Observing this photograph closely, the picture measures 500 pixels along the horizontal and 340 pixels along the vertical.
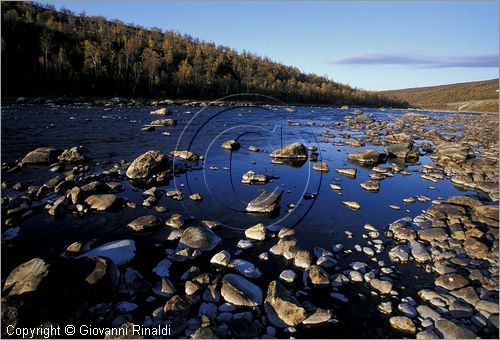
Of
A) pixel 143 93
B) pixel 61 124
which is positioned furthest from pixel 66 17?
pixel 61 124

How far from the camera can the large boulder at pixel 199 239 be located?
5805 millimetres

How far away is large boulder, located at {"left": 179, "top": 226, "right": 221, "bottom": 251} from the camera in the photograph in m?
5.80

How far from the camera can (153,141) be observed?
16.8 meters

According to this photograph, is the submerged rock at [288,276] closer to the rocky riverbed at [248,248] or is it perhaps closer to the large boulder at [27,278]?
the rocky riverbed at [248,248]

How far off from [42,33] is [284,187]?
7448cm

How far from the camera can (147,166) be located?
10078 mm

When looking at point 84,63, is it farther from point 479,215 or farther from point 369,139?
point 479,215

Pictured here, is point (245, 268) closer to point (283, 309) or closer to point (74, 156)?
point (283, 309)

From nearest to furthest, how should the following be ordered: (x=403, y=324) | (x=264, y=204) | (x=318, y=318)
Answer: (x=403, y=324), (x=318, y=318), (x=264, y=204)

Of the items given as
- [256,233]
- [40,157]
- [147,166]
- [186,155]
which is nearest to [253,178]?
[147,166]

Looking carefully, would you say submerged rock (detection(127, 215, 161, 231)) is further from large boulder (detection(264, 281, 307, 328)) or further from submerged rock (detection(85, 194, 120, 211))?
large boulder (detection(264, 281, 307, 328))

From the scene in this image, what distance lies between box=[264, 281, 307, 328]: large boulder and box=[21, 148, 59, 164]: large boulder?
1067 centimetres

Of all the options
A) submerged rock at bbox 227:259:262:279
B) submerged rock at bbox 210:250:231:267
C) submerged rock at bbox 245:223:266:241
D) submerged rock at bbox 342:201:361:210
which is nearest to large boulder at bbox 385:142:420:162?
submerged rock at bbox 342:201:361:210

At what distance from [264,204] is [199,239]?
7.92 ft
